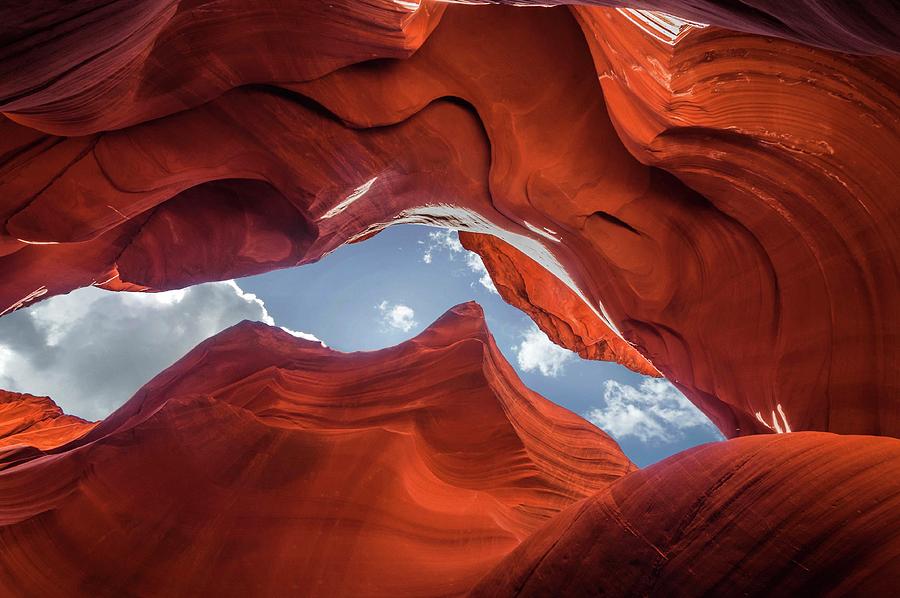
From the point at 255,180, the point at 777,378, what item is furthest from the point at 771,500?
the point at 255,180

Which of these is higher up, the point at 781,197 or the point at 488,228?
the point at 488,228

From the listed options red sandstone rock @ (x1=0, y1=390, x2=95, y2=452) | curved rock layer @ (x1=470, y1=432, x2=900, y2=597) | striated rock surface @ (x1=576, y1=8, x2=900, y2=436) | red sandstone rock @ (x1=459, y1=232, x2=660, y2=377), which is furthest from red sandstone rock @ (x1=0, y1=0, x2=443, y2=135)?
red sandstone rock @ (x1=0, y1=390, x2=95, y2=452)

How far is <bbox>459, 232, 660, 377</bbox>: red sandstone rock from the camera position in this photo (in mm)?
12781

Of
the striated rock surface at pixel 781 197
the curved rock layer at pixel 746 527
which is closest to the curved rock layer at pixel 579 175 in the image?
the striated rock surface at pixel 781 197

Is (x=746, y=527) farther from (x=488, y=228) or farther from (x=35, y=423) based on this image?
(x=35, y=423)

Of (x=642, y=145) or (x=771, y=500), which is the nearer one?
(x=771, y=500)

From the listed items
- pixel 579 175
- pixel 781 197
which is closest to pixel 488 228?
pixel 579 175

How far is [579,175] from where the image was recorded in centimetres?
573

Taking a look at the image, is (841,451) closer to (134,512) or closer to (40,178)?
(134,512)

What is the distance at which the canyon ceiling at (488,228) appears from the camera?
2.38 meters

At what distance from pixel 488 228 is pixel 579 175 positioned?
2531mm

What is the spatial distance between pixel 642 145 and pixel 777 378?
2377 millimetres

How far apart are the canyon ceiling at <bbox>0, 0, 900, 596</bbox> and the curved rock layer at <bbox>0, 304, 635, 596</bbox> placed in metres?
0.03

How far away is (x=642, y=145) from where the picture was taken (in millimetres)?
4668
